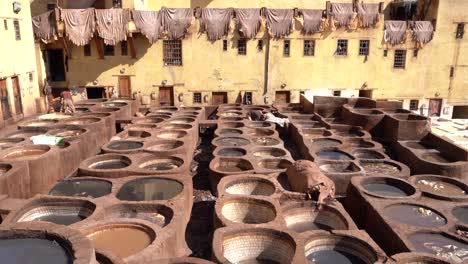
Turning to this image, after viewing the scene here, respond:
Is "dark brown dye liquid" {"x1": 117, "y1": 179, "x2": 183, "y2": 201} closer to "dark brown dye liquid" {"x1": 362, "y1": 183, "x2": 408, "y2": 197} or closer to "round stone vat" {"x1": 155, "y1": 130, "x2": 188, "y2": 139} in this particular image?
"round stone vat" {"x1": 155, "y1": 130, "x2": 188, "y2": 139}

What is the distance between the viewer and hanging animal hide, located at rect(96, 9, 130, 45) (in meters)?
27.1

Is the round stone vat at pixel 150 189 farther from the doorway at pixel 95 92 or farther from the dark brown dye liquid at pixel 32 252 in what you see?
the doorway at pixel 95 92

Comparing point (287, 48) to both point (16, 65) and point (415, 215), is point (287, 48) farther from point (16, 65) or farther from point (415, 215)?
point (415, 215)

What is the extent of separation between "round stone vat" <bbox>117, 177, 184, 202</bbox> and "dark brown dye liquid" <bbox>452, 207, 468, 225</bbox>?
27.3 ft

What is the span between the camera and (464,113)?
33.2 metres

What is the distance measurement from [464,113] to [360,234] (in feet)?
90.5

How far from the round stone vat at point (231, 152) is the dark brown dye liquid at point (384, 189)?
5.31 m

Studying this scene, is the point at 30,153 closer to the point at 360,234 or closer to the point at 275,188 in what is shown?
the point at 275,188

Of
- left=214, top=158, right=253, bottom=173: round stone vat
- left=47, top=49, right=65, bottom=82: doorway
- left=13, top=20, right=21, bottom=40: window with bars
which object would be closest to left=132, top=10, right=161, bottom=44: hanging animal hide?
left=47, top=49, right=65, bottom=82: doorway

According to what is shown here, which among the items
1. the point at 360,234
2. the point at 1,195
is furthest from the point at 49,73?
the point at 360,234

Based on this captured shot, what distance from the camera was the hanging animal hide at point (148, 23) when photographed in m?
27.5

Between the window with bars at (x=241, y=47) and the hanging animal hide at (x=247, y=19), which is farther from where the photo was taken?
the window with bars at (x=241, y=47)

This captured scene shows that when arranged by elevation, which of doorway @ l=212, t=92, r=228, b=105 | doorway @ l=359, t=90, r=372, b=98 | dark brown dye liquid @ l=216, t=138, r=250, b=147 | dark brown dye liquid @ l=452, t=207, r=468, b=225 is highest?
doorway @ l=359, t=90, r=372, b=98

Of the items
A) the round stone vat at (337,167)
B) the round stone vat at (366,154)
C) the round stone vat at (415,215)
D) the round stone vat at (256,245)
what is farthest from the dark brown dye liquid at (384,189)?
Answer: the round stone vat at (256,245)
